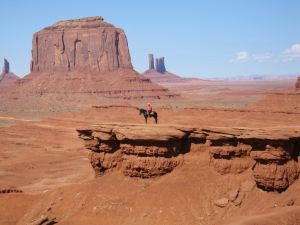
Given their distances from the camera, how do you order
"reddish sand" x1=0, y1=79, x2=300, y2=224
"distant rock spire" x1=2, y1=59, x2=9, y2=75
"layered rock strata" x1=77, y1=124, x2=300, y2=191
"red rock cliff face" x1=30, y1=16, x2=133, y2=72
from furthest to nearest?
1. "distant rock spire" x1=2, y1=59, x2=9, y2=75
2. "red rock cliff face" x1=30, y1=16, x2=133, y2=72
3. "layered rock strata" x1=77, y1=124, x2=300, y2=191
4. "reddish sand" x1=0, y1=79, x2=300, y2=224

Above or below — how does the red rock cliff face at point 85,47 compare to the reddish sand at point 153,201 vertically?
above

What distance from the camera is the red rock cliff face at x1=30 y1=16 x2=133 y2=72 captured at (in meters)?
115

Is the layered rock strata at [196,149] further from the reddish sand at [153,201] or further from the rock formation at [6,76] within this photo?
the rock formation at [6,76]

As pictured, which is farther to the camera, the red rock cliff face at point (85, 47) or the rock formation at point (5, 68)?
the rock formation at point (5, 68)

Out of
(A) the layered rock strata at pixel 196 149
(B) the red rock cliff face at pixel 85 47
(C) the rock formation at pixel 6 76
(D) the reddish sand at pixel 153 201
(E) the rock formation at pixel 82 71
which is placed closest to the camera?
(D) the reddish sand at pixel 153 201

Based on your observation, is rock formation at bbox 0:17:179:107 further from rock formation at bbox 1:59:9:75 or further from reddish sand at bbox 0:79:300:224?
reddish sand at bbox 0:79:300:224

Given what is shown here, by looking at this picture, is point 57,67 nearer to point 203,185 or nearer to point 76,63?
point 76,63

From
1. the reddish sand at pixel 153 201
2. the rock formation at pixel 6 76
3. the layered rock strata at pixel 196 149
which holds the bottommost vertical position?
the reddish sand at pixel 153 201

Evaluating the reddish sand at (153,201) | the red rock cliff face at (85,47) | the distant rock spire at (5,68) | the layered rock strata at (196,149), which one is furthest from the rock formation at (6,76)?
the layered rock strata at (196,149)

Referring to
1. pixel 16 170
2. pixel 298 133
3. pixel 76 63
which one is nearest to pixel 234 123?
pixel 16 170

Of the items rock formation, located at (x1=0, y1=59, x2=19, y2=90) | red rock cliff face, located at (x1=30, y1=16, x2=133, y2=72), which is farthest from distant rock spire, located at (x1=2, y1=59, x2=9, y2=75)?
red rock cliff face, located at (x1=30, y1=16, x2=133, y2=72)

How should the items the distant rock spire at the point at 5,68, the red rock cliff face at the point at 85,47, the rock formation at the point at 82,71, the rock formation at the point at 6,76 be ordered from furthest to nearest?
the distant rock spire at the point at 5,68 → the rock formation at the point at 6,76 → the red rock cliff face at the point at 85,47 → the rock formation at the point at 82,71

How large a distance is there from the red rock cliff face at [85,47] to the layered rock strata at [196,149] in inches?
3789

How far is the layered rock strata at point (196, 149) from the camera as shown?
15.8 metres
